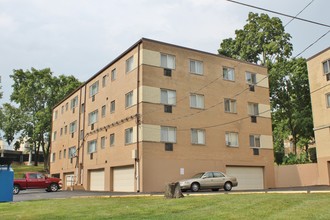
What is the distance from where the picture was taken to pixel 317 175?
109ft

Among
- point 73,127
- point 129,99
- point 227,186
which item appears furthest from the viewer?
point 73,127

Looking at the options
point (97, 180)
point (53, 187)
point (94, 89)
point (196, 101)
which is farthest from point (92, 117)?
point (196, 101)

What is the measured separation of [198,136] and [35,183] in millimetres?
13866

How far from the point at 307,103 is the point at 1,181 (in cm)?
3641

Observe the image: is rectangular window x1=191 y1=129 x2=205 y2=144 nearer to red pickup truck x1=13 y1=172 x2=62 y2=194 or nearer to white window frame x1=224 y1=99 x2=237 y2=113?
white window frame x1=224 y1=99 x2=237 y2=113

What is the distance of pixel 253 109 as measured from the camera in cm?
3419

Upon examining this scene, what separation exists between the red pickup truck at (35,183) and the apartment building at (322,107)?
22691 millimetres

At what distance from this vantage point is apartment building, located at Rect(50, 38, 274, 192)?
27781 millimetres

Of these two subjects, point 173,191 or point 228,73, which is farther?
point 228,73

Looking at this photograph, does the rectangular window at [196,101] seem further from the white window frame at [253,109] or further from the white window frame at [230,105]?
the white window frame at [253,109]

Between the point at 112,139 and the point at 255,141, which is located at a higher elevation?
the point at 112,139

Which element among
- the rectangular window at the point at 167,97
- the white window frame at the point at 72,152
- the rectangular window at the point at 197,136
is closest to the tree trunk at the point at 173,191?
the rectangular window at the point at 167,97

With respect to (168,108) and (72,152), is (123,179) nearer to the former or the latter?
(168,108)

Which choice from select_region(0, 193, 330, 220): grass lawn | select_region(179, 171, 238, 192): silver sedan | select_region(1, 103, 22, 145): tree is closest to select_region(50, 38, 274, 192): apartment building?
select_region(179, 171, 238, 192): silver sedan
